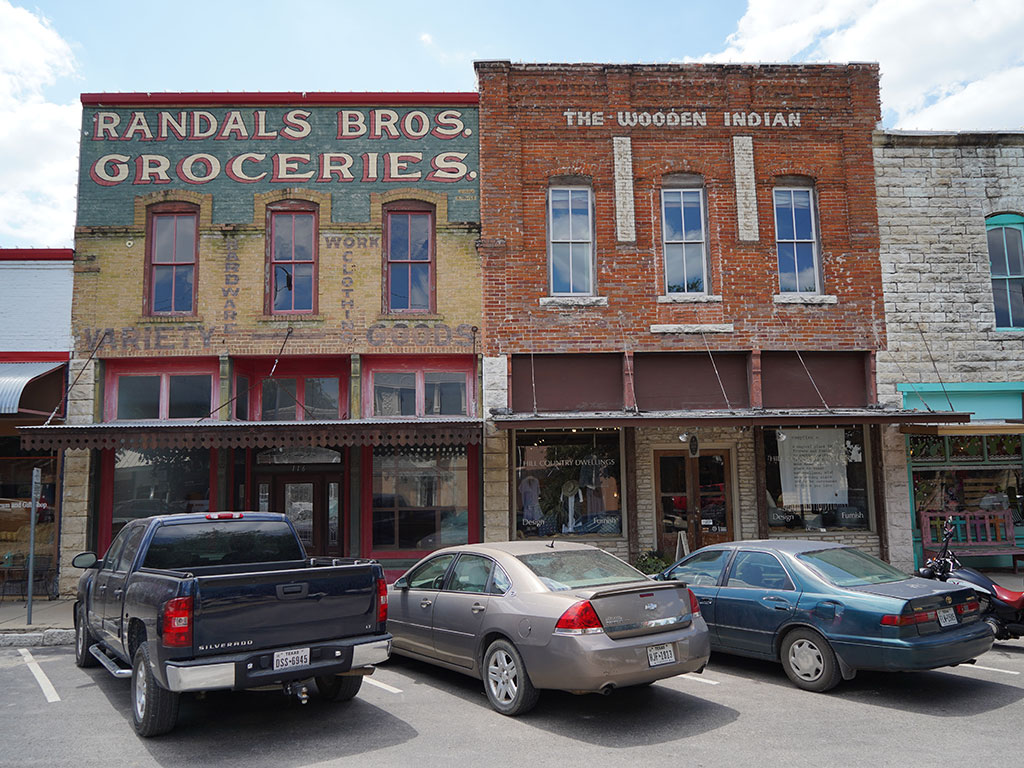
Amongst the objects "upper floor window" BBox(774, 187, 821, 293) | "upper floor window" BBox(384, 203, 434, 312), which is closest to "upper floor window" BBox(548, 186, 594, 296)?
"upper floor window" BBox(384, 203, 434, 312)

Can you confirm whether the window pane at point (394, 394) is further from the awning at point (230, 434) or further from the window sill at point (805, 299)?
the window sill at point (805, 299)

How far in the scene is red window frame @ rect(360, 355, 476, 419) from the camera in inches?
572

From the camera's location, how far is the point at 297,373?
48.7ft

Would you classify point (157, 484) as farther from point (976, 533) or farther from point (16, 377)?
point (976, 533)

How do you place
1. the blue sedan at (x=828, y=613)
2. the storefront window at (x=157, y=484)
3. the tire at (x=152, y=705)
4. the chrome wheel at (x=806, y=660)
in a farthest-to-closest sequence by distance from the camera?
the storefront window at (x=157, y=484)
the chrome wheel at (x=806, y=660)
the blue sedan at (x=828, y=613)
the tire at (x=152, y=705)

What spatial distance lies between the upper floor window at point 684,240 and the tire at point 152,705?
11.1 metres

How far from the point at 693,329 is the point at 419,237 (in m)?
5.38

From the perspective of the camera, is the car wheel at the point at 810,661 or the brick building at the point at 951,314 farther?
the brick building at the point at 951,314

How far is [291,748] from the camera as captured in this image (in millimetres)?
5992

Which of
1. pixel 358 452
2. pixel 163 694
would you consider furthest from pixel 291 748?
pixel 358 452

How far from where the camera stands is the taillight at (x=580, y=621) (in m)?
6.34

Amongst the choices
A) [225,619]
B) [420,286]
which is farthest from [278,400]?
[225,619]

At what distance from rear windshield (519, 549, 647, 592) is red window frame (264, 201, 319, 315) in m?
8.60

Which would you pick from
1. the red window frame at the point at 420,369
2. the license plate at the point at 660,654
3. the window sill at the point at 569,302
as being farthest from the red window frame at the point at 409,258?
the license plate at the point at 660,654
